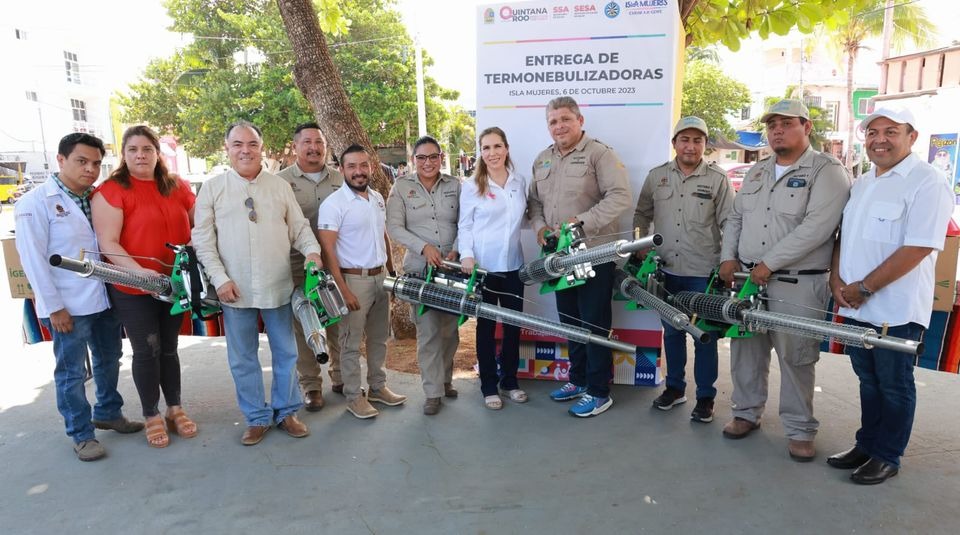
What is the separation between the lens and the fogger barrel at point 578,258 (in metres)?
3.03

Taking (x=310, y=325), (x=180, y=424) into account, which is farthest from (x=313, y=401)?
(x=310, y=325)

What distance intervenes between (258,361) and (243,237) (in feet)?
2.60

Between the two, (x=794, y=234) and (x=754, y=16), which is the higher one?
(x=754, y=16)

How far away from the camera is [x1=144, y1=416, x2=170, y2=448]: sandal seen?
3657mm

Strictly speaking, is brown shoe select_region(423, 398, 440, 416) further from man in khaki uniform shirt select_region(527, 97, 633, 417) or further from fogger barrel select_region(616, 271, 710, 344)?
fogger barrel select_region(616, 271, 710, 344)

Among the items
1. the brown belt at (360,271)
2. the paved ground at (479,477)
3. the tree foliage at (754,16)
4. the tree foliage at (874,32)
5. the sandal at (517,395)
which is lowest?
the paved ground at (479,477)

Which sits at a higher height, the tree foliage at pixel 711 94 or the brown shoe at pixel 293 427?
the tree foliage at pixel 711 94

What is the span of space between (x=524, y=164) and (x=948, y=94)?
14320 millimetres

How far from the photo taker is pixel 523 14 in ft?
14.4

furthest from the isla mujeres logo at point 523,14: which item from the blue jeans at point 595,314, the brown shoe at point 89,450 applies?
the brown shoe at point 89,450

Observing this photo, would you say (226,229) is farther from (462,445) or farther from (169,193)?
(462,445)

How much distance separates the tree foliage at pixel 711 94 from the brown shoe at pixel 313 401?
31.1 meters

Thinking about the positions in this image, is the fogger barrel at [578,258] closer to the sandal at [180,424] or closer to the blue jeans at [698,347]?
the blue jeans at [698,347]

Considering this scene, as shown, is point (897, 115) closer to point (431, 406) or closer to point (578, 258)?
point (578, 258)
